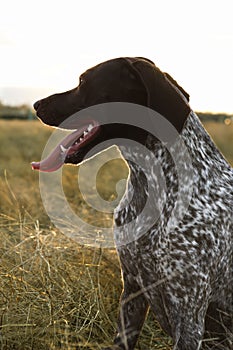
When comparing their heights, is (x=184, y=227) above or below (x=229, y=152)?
above

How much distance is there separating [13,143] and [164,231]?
12.3 m

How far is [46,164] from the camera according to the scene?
286 cm

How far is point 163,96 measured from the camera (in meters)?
2.53

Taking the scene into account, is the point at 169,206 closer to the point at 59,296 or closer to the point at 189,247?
the point at 189,247

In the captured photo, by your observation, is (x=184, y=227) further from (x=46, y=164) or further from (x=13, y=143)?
(x=13, y=143)

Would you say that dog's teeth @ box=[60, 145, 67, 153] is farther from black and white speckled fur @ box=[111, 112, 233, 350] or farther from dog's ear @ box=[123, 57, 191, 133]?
dog's ear @ box=[123, 57, 191, 133]

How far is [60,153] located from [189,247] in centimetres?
74

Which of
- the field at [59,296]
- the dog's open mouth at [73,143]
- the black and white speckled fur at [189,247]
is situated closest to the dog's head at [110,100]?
the dog's open mouth at [73,143]

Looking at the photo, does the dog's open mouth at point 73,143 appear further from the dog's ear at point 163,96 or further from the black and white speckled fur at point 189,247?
the dog's ear at point 163,96

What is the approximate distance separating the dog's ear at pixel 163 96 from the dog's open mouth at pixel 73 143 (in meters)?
0.30

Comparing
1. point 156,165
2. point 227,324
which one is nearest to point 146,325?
point 227,324

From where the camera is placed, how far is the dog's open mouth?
269cm

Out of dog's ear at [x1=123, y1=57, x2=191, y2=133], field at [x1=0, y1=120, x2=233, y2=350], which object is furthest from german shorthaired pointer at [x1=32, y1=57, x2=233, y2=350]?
field at [x1=0, y1=120, x2=233, y2=350]

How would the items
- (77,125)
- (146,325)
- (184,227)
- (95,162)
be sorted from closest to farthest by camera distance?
(184,227)
(77,125)
(146,325)
(95,162)
